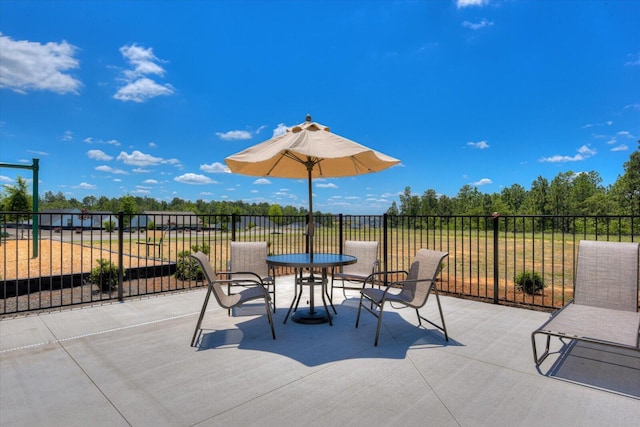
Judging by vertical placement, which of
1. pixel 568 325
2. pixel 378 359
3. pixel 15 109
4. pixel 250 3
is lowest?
pixel 378 359

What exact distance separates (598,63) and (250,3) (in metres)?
35.2

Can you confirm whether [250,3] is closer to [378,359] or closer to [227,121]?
[378,359]

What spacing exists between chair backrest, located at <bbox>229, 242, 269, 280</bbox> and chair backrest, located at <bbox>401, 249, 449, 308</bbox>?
2010 millimetres

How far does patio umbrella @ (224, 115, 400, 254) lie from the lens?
3219 mm

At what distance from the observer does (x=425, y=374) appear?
2410 mm

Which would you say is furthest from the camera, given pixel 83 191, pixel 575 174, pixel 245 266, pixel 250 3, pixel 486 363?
pixel 83 191

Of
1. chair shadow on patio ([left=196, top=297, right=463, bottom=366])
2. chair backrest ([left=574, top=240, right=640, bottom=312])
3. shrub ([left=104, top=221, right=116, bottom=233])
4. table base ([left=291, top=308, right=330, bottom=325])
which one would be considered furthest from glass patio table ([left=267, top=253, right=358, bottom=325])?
shrub ([left=104, top=221, right=116, bottom=233])

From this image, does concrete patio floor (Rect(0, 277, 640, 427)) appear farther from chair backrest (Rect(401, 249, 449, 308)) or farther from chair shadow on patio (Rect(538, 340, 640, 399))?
chair backrest (Rect(401, 249, 449, 308))

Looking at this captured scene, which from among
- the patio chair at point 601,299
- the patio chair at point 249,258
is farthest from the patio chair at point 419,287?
the patio chair at point 249,258

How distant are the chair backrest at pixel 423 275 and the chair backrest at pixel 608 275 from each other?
143 centimetres

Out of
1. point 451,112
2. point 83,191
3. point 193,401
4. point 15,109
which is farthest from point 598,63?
point 83,191

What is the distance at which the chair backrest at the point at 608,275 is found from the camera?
9.57ft

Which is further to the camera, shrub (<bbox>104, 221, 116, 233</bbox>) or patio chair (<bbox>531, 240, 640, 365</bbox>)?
shrub (<bbox>104, 221, 116, 233</bbox>)

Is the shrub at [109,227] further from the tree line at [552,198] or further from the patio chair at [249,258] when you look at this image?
the tree line at [552,198]
